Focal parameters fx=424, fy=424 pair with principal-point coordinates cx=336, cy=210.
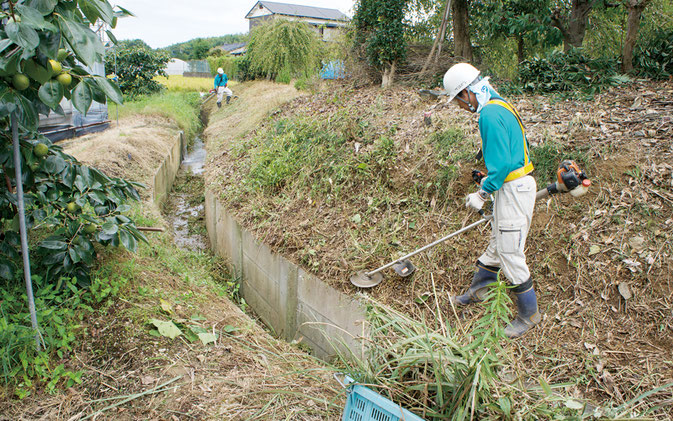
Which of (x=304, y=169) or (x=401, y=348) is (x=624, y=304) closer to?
(x=401, y=348)

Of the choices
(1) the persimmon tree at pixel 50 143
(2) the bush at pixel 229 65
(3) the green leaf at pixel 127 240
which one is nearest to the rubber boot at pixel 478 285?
(3) the green leaf at pixel 127 240

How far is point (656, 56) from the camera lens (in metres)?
6.49

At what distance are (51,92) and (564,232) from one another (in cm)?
467

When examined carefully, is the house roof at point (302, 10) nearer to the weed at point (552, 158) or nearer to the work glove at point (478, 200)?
the weed at point (552, 158)

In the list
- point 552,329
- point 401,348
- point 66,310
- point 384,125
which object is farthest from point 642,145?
point 66,310

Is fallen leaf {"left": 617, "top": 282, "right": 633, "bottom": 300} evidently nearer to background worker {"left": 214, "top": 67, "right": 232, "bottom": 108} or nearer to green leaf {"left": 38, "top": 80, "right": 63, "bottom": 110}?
green leaf {"left": 38, "top": 80, "right": 63, "bottom": 110}

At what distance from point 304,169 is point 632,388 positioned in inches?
201

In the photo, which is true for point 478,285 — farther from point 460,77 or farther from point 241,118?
point 241,118

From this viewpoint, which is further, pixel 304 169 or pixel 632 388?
pixel 304 169

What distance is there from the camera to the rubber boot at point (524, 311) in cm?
375

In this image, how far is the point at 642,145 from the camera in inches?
192

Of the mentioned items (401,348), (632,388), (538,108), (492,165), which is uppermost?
(538,108)

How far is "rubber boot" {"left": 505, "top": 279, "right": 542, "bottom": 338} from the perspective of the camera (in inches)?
148

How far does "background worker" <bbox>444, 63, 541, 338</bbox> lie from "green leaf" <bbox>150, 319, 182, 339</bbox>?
2.83 meters
